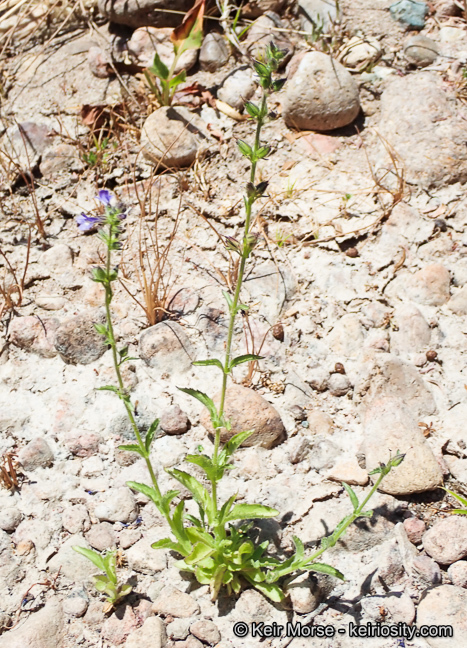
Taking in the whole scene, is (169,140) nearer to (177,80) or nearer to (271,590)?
(177,80)

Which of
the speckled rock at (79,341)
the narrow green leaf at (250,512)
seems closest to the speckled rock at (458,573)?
the narrow green leaf at (250,512)

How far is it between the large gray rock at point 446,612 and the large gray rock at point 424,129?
2496 millimetres

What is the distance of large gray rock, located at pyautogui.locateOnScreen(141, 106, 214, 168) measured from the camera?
13.9ft

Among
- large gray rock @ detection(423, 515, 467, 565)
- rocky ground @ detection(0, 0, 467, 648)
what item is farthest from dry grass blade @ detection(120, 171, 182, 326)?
large gray rock @ detection(423, 515, 467, 565)

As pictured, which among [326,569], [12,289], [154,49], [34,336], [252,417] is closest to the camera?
[326,569]

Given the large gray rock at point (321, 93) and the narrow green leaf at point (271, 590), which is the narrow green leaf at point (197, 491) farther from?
the large gray rock at point (321, 93)

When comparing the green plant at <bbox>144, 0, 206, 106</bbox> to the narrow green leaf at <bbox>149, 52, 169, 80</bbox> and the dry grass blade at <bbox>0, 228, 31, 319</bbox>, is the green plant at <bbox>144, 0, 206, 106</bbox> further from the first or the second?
the dry grass blade at <bbox>0, 228, 31, 319</bbox>

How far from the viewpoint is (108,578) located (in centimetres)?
256

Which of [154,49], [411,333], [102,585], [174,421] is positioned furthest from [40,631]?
[154,49]

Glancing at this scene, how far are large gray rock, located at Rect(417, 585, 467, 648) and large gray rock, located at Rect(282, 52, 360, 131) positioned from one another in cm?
305

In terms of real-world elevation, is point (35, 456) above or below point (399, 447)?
above

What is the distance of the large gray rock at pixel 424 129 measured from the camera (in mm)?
3938

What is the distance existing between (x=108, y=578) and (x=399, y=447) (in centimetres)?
142

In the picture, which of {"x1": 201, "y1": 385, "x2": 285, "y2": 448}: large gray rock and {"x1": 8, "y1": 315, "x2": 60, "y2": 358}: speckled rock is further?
{"x1": 8, "y1": 315, "x2": 60, "y2": 358}: speckled rock
